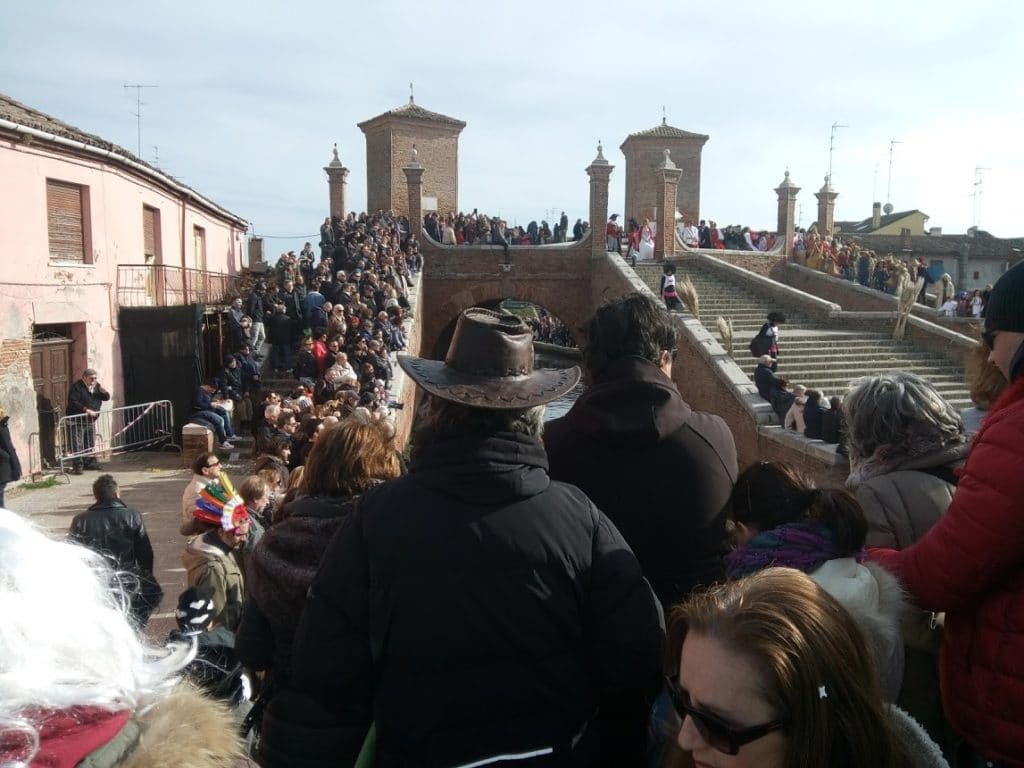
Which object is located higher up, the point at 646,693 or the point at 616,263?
the point at 616,263

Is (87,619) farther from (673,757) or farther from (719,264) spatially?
(719,264)

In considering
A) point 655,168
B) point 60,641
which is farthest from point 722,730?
point 655,168

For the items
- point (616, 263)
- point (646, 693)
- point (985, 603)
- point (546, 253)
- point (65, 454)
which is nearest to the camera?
point (985, 603)

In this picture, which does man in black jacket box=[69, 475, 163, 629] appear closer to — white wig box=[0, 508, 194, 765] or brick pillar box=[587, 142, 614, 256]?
white wig box=[0, 508, 194, 765]

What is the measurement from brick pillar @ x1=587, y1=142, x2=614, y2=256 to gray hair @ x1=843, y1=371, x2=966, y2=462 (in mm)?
21245

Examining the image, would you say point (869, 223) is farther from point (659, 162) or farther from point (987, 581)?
point (987, 581)

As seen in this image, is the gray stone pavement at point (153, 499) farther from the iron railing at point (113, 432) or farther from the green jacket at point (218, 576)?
the green jacket at point (218, 576)

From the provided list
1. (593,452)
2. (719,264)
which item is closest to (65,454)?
(593,452)

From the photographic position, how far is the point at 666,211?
77.3 feet

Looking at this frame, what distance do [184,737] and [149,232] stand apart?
18.3 m

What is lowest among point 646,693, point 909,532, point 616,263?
point 646,693

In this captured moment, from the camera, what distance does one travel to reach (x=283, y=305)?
51.3 ft

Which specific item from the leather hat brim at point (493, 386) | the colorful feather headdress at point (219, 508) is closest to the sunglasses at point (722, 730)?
the leather hat brim at point (493, 386)

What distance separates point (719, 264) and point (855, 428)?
20627mm
